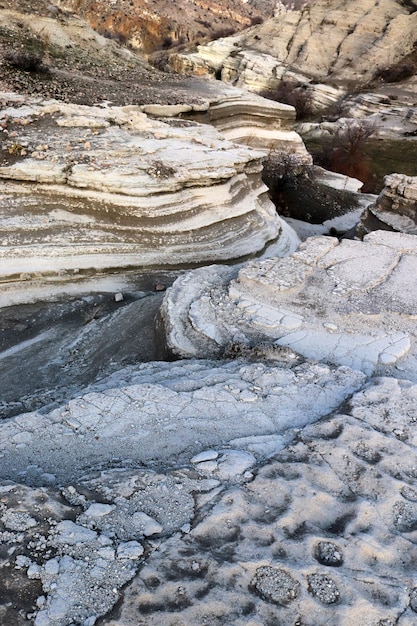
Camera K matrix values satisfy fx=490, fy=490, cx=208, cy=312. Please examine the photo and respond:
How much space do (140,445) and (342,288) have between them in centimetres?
262

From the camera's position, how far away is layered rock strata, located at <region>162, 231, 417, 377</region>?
3732 millimetres

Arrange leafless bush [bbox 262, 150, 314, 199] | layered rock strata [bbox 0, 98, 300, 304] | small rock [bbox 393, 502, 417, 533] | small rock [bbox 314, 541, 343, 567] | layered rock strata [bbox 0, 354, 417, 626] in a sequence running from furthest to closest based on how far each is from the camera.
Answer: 1. leafless bush [bbox 262, 150, 314, 199]
2. layered rock strata [bbox 0, 98, 300, 304]
3. small rock [bbox 393, 502, 417, 533]
4. small rock [bbox 314, 541, 343, 567]
5. layered rock strata [bbox 0, 354, 417, 626]

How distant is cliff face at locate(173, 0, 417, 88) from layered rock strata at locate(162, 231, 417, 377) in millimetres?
22458

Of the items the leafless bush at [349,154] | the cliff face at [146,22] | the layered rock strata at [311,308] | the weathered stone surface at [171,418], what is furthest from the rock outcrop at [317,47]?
the weathered stone surface at [171,418]

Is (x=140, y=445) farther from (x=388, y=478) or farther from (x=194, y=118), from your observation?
(x=194, y=118)

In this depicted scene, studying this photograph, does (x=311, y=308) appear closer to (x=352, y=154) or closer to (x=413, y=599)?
(x=413, y=599)

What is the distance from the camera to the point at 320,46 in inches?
1053

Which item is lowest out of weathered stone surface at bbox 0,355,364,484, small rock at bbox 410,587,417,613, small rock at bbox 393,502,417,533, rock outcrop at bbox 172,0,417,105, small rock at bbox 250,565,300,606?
weathered stone surface at bbox 0,355,364,484

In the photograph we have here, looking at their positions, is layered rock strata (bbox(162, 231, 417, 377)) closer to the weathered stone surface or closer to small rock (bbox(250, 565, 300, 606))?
the weathered stone surface

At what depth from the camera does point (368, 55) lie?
25.4 m

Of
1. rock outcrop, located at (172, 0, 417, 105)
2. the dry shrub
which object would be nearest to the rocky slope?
the dry shrub

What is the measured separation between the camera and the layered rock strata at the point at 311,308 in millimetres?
3732

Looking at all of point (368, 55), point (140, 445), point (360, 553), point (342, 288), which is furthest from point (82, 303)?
point (368, 55)

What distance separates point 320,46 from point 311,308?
27.4 metres
